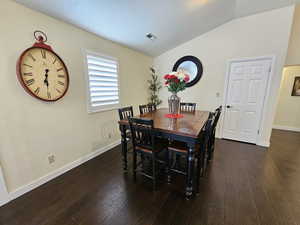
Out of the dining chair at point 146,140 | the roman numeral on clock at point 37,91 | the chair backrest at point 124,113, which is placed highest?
the roman numeral on clock at point 37,91

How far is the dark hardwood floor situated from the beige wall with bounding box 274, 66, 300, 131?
2.78 m

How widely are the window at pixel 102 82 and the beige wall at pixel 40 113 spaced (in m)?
0.14

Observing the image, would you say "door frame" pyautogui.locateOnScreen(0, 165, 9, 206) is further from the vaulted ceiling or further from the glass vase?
the glass vase

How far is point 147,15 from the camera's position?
232 centimetres

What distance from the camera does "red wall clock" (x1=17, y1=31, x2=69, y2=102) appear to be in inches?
63.1

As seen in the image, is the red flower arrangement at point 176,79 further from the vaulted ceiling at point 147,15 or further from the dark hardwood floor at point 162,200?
the dark hardwood floor at point 162,200

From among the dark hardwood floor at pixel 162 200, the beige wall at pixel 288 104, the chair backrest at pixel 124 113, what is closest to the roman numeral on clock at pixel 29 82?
the chair backrest at pixel 124 113

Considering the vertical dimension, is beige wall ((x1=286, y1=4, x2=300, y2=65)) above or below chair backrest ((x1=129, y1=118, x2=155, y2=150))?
above

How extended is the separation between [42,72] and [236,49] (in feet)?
13.3

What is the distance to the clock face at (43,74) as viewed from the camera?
1.61 meters

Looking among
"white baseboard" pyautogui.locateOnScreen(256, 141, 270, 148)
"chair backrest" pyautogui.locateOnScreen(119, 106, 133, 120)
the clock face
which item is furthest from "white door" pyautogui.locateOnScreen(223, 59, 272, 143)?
the clock face

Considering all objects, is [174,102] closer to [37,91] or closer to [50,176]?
[37,91]

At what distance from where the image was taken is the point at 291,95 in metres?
4.20

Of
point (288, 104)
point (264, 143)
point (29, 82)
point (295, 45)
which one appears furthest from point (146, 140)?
point (288, 104)
